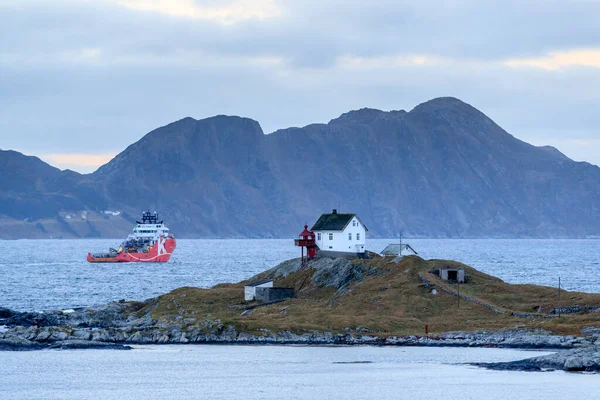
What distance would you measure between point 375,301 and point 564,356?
25.0 m

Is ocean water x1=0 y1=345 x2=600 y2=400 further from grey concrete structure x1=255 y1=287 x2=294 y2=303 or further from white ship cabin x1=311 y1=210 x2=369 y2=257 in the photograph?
white ship cabin x1=311 y1=210 x2=369 y2=257

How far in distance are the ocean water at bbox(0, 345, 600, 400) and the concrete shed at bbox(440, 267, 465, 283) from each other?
18.7 meters

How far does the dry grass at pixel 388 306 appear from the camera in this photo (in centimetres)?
8312

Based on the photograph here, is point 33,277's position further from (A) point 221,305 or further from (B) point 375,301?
(B) point 375,301

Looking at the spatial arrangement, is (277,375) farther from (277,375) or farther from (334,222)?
(334,222)

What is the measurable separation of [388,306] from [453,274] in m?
10.2

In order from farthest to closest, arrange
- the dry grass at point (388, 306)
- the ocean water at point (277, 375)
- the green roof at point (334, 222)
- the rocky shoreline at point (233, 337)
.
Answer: the green roof at point (334, 222) < the dry grass at point (388, 306) < the rocky shoreline at point (233, 337) < the ocean water at point (277, 375)

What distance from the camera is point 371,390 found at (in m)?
63.6

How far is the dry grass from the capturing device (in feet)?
273

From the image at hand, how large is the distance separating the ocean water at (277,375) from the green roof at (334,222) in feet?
98.7

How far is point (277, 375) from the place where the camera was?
6831 centimetres

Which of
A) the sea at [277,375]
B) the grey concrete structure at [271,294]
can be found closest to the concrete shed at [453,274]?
the grey concrete structure at [271,294]

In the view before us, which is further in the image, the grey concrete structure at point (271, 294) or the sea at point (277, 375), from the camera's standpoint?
the grey concrete structure at point (271, 294)

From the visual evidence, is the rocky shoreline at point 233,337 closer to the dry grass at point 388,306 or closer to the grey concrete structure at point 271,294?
the dry grass at point 388,306
